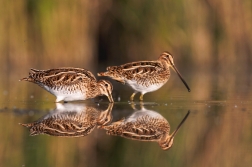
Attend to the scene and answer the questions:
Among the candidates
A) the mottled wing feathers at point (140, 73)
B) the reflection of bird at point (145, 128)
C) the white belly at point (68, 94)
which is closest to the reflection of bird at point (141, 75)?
the mottled wing feathers at point (140, 73)

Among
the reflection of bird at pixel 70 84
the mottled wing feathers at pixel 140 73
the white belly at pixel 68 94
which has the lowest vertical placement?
the white belly at pixel 68 94

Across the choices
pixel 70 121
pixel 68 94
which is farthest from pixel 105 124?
pixel 68 94

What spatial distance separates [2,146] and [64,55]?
1090 centimetres

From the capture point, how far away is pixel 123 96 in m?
13.7

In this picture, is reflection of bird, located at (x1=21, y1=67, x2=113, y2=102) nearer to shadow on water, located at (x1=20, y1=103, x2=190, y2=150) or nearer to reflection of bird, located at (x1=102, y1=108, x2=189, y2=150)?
shadow on water, located at (x1=20, y1=103, x2=190, y2=150)

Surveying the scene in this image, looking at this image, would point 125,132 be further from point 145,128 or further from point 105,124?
point 105,124

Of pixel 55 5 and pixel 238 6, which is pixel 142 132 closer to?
pixel 55 5

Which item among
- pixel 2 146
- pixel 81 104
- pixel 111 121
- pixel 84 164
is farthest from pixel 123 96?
pixel 84 164

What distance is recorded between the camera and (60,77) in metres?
12.1

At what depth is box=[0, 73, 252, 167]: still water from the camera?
716cm

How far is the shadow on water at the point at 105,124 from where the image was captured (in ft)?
27.7

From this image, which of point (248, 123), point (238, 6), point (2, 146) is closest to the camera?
point (2, 146)

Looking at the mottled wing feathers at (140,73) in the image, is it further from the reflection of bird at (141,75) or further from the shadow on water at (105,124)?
the shadow on water at (105,124)

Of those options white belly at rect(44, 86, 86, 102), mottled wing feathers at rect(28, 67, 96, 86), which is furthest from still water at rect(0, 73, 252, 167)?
mottled wing feathers at rect(28, 67, 96, 86)
